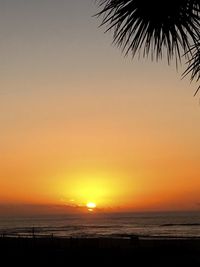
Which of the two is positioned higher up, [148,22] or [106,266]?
[148,22]

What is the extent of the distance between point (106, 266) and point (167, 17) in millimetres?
13224

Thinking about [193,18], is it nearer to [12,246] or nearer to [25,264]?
[25,264]

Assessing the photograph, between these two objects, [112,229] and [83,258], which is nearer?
[83,258]

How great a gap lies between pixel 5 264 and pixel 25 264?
693mm

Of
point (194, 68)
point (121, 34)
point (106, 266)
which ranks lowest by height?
point (106, 266)

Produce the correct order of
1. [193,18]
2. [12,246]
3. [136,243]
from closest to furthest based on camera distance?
[193,18]
[12,246]
[136,243]

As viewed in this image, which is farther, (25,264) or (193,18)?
(25,264)

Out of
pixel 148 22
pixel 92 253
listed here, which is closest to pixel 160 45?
pixel 148 22

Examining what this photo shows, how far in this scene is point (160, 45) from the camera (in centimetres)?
497

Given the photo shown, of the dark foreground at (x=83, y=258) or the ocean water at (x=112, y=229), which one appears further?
the ocean water at (x=112, y=229)

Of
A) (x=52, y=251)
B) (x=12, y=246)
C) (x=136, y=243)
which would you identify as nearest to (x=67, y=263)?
(x=52, y=251)

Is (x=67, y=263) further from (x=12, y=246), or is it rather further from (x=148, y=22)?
(x=148, y=22)

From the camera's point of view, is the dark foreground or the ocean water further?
the ocean water

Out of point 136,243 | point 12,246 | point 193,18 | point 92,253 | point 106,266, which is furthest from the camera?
point 136,243
